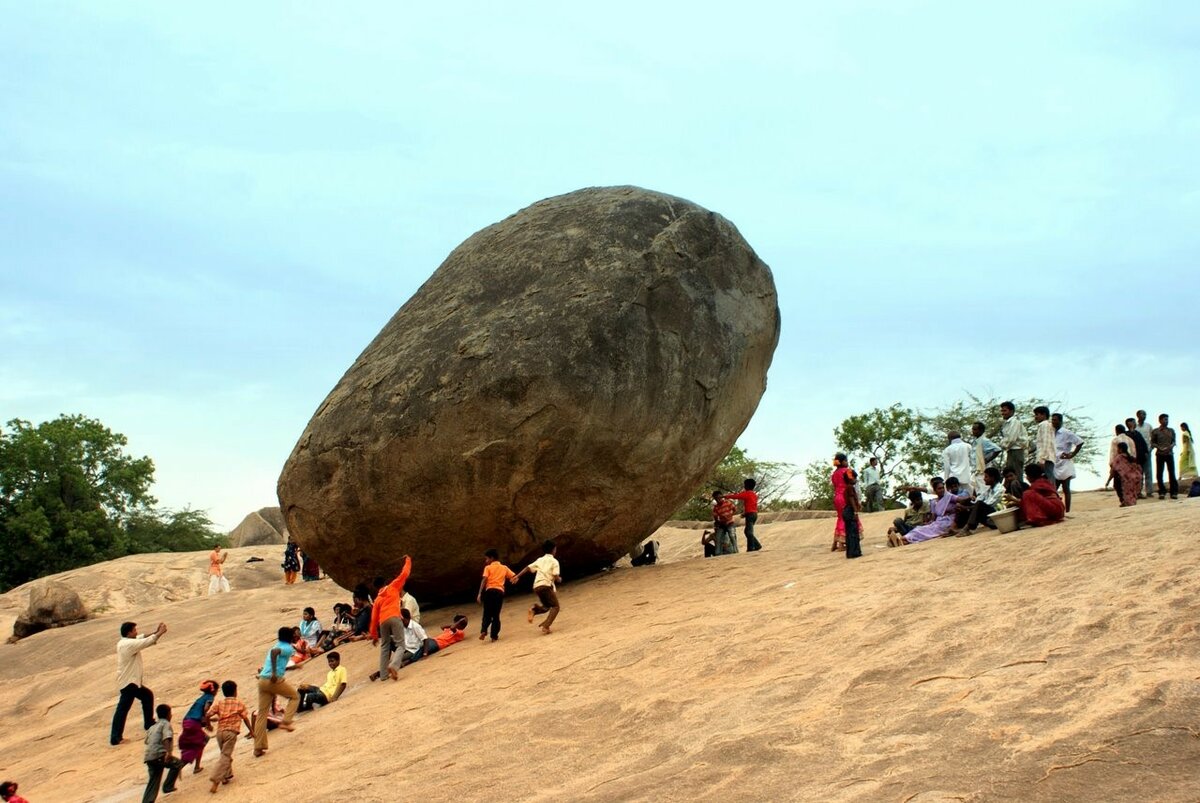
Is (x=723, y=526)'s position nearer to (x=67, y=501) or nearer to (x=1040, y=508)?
(x=1040, y=508)

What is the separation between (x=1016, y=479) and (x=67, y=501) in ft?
104

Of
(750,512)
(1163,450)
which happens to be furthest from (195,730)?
(1163,450)

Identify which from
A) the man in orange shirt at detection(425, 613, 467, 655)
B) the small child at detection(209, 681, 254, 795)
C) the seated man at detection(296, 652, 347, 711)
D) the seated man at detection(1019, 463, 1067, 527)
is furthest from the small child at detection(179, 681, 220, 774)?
the seated man at detection(1019, 463, 1067, 527)

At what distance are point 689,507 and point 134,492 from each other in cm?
1857

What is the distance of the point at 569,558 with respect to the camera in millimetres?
12859

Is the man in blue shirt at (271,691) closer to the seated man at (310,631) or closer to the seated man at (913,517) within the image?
the seated man at (310,631)

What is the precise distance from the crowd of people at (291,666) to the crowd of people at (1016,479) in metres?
3.85

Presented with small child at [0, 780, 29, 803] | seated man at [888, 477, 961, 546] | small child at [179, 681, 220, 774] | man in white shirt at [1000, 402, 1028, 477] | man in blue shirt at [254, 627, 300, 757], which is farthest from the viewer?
man in white shirt at [1000, 402, 1028, 477]

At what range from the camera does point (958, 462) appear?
43.2ft

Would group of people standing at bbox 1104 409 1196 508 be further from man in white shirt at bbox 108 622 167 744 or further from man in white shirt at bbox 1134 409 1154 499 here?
man in white shirt at bbox 108 622 167 744

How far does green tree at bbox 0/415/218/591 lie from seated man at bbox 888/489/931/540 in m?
28.4

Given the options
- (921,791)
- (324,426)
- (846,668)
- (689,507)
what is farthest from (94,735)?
(689,507)

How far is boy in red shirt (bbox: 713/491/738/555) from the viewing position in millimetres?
14812

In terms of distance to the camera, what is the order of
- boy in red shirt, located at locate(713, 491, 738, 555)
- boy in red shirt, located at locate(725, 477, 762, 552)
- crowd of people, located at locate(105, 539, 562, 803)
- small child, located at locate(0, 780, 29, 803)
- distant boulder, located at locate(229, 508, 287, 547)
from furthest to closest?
distant boulder, located at locate(229, 508, 287, 547), boy in red shirt, located at locate(713, 491, 738, 555), boy in red shirt, located at locate(725, 477, 762, 552), crowd of people, located at locate(105, 539, 562, 803), small child, located at locate(0, 780, 29, 803)
